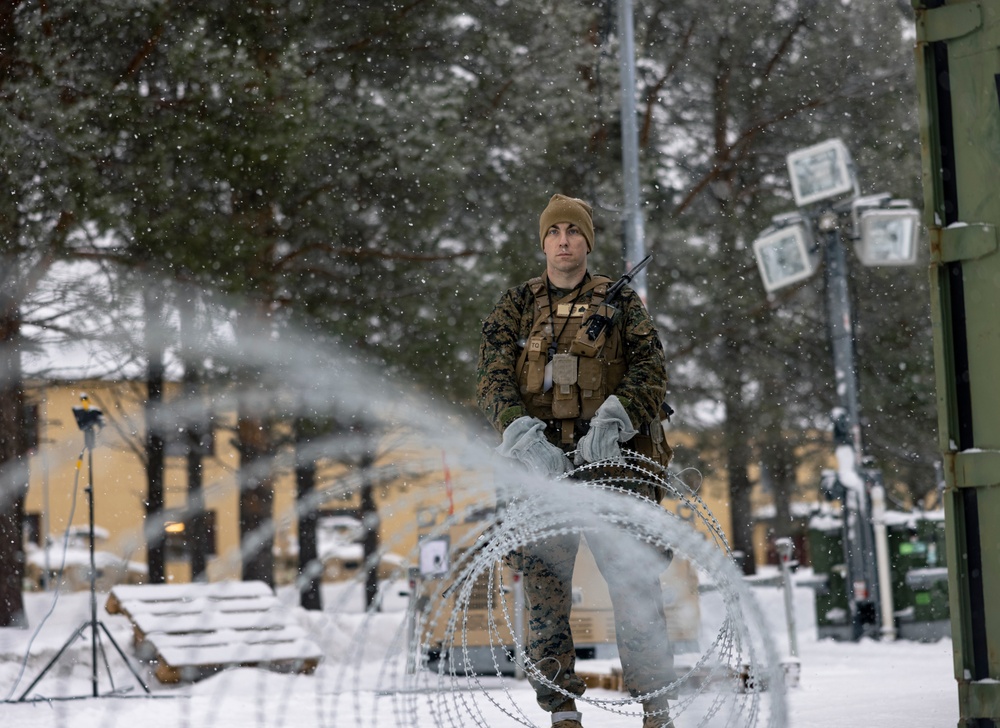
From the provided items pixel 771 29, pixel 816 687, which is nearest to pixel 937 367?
pixel 816 687

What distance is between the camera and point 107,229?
46.0 ft

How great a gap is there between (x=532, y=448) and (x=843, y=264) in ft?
35.9

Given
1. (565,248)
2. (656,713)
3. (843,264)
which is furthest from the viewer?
(843,264)

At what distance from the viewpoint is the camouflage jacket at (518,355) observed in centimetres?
479

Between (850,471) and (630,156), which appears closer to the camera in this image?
(630,156)

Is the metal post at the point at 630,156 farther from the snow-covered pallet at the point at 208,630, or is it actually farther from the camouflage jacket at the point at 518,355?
the camouflage jacket at the point at 518,355

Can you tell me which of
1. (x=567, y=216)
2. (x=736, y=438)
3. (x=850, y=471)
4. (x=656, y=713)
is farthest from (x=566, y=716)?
(x=736, y=438)

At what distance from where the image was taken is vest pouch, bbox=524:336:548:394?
4.93 m

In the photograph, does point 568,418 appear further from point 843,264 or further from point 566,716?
point 843,264

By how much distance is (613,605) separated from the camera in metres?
4.66

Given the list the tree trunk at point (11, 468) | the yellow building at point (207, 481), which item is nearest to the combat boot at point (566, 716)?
the yellow building at point (207, 481)

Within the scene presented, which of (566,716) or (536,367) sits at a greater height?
(536,367)

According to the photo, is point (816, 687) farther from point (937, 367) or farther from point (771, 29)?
point (771, 29)

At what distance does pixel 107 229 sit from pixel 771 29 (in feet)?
36.8
